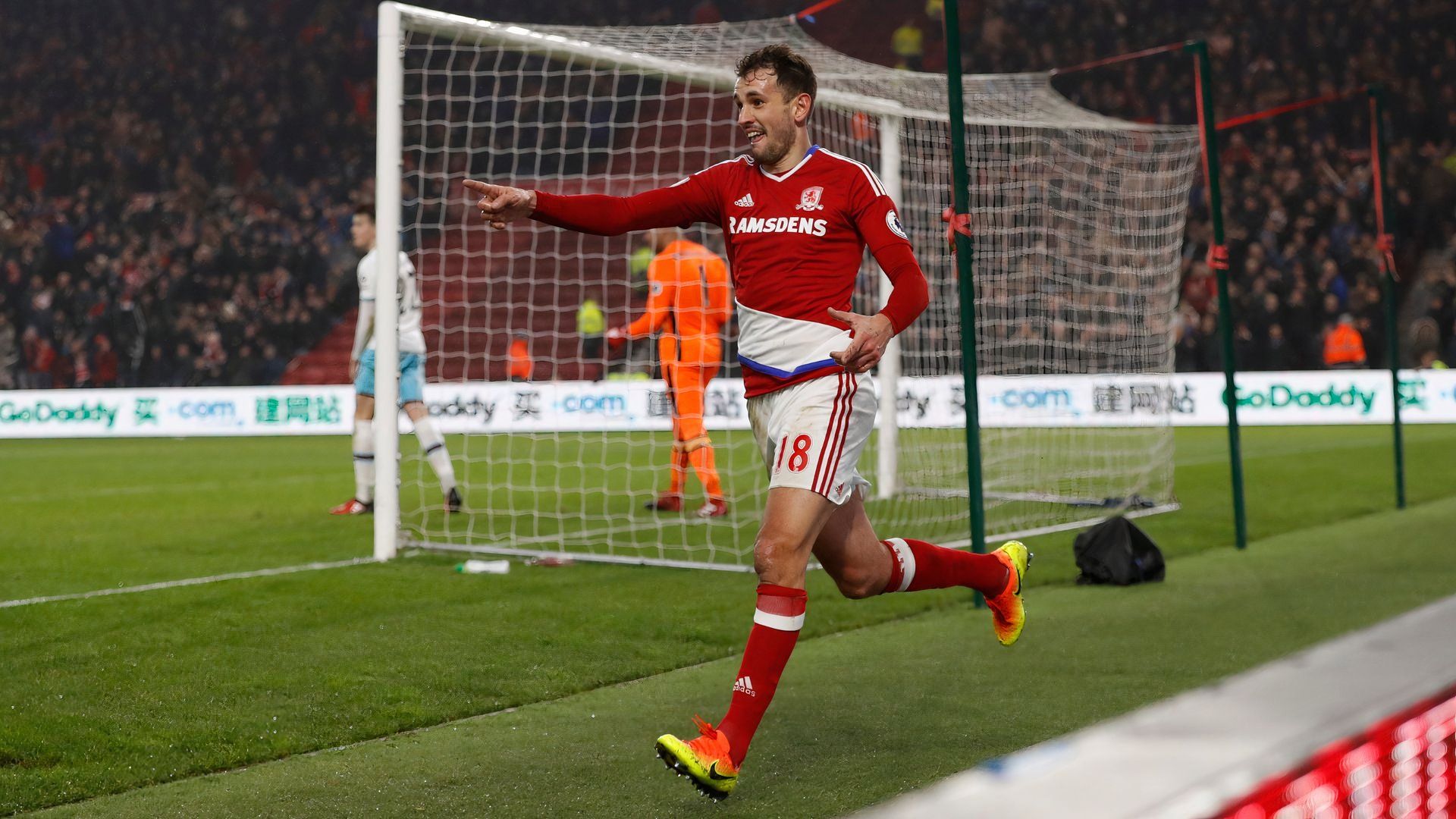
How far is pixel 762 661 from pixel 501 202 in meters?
1.30

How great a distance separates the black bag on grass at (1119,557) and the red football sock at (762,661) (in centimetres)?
349

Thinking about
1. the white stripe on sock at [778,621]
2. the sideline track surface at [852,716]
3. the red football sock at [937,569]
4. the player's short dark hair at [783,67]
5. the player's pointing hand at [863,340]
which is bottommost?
the sideline track surface at [852,716]

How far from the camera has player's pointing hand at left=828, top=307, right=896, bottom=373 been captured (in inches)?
127

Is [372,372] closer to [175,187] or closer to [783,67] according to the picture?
[783,67]

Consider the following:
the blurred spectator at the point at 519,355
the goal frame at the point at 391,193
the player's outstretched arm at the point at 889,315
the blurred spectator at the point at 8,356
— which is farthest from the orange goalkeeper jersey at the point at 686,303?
the blurred spectator at the point at 8,356

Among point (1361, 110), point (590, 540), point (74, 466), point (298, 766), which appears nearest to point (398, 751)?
point (298, 766)

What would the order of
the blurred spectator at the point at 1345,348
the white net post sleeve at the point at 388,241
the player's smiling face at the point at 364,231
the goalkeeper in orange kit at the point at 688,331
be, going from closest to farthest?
1. the white net post sleeve at the point at 388,241
2. the goalkeeper in orange kit at the point at 688,331
3. the player's smiling face at the point at 364,231
4. the blurred spectator at the point at 1345,348

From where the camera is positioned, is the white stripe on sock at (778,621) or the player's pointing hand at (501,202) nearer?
the white stripe on sock at (778,621)

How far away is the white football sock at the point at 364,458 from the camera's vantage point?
30.2ft

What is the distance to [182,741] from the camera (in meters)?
3.77

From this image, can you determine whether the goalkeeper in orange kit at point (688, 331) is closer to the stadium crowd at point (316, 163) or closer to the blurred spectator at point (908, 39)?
the blurred spectator at point (908, 39)

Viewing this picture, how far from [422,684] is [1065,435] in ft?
40.0

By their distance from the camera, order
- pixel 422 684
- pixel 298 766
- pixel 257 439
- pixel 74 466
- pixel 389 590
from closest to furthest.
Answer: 1. pixel 298 766
2. pixel 422 684
3. pixel 389 590
4. pixel 74 466
5. pixel 257 439

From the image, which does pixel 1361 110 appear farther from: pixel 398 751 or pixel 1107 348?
pixel 398 751
